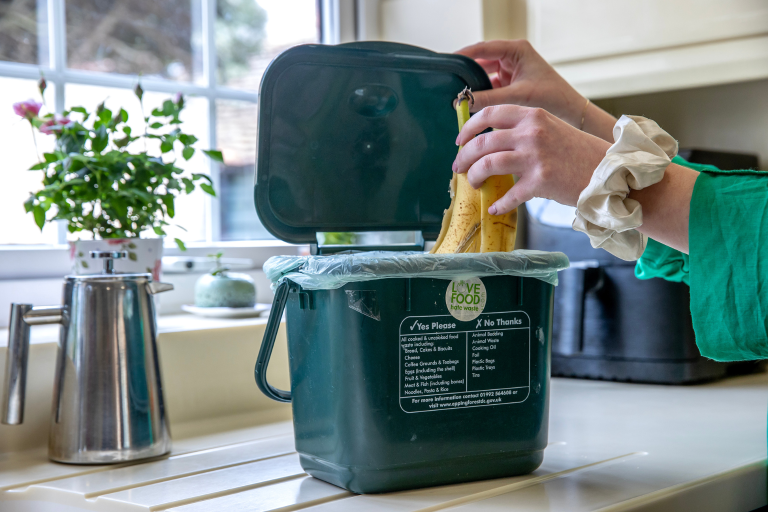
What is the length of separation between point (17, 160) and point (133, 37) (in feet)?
1.02

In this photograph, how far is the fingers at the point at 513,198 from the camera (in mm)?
688

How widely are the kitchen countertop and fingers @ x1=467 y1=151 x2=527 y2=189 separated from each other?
0.98 ft

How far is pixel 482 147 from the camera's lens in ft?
2.33

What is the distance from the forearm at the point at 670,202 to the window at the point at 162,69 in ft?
2.07

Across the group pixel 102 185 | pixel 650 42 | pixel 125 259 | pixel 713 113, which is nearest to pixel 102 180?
pixel 102 185

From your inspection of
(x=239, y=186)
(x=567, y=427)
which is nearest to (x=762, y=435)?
(x=567, y=427)

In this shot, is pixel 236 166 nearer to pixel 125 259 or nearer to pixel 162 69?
pixel 162 69

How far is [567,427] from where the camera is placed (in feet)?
3.16

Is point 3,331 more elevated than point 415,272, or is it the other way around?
point 415,272

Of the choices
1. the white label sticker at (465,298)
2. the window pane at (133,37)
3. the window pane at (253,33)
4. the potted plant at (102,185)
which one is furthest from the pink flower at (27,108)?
the white label sticker at (465,298)

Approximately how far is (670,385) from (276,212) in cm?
80

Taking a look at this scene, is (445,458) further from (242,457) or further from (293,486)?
(242,457)

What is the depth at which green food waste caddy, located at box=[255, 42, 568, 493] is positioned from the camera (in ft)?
2.16

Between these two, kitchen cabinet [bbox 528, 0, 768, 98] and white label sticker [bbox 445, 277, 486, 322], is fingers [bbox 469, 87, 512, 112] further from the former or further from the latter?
kitchen cabinet [bbox 528, 0, 768, 98]
